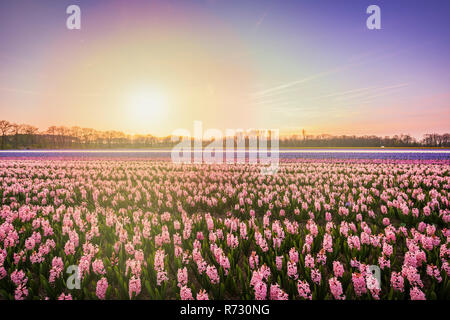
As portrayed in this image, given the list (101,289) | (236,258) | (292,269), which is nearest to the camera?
(101,289)

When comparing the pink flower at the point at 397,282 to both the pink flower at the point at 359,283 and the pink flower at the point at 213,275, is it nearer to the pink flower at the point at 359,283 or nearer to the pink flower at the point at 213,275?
the pink flower at the point at 359,283

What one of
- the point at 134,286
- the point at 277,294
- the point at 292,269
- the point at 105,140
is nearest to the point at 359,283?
the point at 292,269

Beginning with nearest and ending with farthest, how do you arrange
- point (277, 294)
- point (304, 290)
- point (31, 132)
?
1. point (277, 294)
2. point (304, 290)
3. point (31, 132)

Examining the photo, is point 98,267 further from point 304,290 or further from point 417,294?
point 417,294

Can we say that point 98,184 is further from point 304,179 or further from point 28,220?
point 304,179

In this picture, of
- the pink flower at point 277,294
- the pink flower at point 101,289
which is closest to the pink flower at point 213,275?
the pink flower at point 277,294

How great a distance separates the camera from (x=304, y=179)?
1028cm

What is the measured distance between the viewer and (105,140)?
277 feet

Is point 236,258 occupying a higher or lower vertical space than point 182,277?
lower

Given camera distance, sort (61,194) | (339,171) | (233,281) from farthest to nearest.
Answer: (339,171) < (61,194) < (233,281)

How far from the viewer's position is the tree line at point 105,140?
2094 inches

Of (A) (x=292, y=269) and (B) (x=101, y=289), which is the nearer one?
(B) (x=101, y=289)
